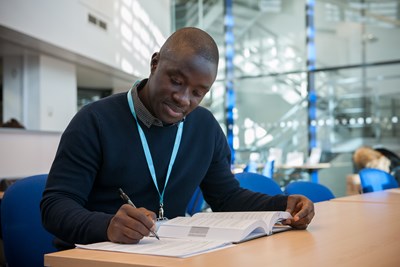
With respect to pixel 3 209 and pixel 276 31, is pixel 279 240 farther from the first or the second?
pixel 276 31

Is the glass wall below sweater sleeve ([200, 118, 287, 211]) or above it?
above

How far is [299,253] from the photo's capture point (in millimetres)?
1143

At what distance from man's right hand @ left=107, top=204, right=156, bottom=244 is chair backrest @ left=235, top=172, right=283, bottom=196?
163cm

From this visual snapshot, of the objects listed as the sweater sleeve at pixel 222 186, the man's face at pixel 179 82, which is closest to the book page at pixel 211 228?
the man's face at pixel 179 82

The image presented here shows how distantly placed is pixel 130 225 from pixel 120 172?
16.7 inches

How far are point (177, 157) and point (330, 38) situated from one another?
749 centimetres

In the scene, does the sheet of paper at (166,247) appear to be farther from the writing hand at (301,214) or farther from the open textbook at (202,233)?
the writing hand at (301,214)

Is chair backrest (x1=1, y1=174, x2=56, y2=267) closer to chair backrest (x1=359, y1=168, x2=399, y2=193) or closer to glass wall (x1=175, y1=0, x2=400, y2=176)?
chair backrest (x1=359, y1=168, x2=399, y2=193)

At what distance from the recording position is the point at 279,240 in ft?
4.36

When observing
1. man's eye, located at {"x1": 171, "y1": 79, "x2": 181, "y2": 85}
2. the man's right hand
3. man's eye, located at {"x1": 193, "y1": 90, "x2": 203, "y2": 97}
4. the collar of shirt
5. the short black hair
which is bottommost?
the man's right hand

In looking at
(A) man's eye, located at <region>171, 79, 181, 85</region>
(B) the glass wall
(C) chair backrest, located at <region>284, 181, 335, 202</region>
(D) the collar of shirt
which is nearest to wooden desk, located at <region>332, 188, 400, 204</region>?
(C) chair backrest, located at <region>284, 181, 335, 202</region>

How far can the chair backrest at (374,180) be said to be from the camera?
4.11 metres

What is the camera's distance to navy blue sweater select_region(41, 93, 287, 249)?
140 centimetres

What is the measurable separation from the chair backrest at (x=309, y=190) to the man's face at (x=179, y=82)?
4.70 ft
